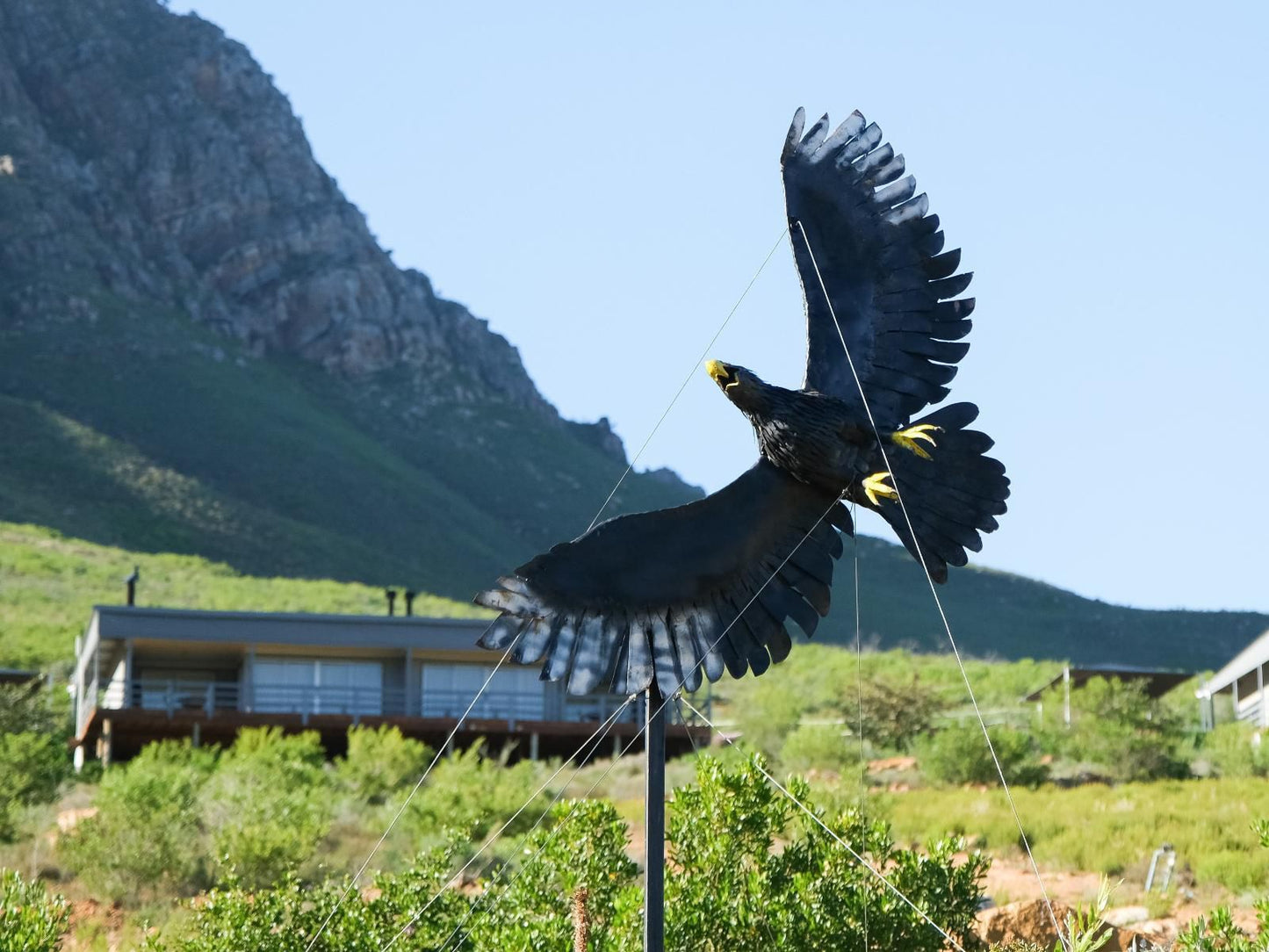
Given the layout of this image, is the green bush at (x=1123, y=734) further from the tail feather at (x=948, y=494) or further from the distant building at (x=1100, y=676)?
the tail feather at (x=948, y=494)

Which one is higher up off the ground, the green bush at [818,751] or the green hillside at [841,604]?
Result: the green hillside at [841,604]

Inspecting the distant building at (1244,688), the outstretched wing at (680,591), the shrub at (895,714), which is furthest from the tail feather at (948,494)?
the distant building at (1244,688)

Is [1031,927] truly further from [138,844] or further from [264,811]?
[138,844]

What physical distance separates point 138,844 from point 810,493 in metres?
13.3

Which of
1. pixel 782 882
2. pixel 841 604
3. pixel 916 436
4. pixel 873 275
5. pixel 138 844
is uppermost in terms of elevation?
pixel 841 604

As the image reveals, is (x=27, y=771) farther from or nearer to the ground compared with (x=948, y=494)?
nearer to the ground

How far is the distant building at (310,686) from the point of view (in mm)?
33125

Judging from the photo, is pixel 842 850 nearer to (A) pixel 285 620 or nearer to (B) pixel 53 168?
(A) pixel 285 620

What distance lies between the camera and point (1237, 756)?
87.1ft

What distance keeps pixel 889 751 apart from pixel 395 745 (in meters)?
9.31

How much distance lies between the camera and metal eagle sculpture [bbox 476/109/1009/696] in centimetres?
756

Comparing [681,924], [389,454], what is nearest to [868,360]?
[681,924]

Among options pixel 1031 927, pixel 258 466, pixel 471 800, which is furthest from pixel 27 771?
pixel 258 466

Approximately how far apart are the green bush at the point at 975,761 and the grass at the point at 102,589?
32.2m
